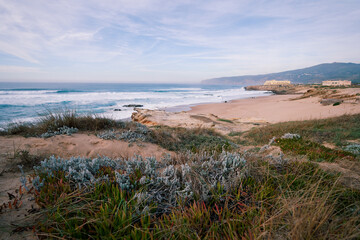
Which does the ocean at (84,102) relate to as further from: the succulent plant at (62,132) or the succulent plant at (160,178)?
the succulent plant at (160,178)

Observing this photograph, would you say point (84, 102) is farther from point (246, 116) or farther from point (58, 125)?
point (58, 125)

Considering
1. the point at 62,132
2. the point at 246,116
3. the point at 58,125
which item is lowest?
the point at 246,116

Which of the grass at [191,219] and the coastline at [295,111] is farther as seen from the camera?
the coastline at [295,111]

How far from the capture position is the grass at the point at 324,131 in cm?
790

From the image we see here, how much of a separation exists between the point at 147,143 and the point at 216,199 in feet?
13.7

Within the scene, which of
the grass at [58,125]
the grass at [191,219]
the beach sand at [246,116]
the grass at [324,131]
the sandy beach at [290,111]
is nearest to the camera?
the grass at [191,219]

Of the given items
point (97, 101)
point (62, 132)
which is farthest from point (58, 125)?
point (97, 101)

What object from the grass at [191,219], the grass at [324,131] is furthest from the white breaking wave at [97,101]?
the grass at [191,219]

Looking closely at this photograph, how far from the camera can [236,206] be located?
2.12 m

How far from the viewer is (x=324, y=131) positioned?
343 inches

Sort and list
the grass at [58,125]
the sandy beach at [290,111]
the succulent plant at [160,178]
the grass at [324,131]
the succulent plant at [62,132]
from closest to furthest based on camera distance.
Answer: the succulent plant at [160,178] → the succulent plant at [62,132] → the grass at [58,125] → the grass at [324,131] → the sandy beach at [290,111]

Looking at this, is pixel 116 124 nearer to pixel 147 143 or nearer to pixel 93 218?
pixel 147 143

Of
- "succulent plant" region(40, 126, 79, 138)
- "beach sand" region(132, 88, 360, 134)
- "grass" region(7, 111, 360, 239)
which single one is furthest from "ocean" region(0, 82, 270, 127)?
"grass" region(7, 111, 360, 239)

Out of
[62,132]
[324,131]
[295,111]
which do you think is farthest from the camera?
[295,111]
